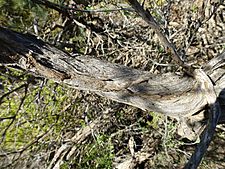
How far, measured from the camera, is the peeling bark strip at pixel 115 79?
182 cm

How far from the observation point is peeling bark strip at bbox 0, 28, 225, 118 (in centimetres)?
182

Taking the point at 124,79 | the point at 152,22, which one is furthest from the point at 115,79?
the point at 152,22

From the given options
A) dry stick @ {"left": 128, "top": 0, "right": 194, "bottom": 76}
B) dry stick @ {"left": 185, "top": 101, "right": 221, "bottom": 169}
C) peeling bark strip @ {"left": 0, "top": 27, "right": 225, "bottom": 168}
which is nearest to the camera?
dry stick @ {"left": 128, "top": 0, "right": 194, "bottom": 76}

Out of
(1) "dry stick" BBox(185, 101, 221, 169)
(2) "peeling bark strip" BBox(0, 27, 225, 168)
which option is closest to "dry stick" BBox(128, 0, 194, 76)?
(2) "peeling bark strip" BBox(0, 27, 225, 168)

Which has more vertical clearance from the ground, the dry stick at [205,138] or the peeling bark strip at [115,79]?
the peeling bark strip at [115,79]

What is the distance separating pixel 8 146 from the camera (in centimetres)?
347

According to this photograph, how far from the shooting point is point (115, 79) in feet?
6.07

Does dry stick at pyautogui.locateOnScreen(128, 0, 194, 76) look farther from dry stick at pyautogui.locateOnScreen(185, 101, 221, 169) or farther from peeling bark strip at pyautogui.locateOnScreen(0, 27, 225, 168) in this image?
dry stick at pyautogui.locateOnScreen(185, 101, 221, 169)

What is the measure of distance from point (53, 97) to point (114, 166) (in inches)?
28.5

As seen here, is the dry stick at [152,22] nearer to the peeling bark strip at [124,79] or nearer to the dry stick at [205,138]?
the peeling bark strip at [124,79]

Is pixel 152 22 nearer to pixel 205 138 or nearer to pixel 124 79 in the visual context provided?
pixel 124 79

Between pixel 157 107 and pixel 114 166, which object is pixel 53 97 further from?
pixel 157 107

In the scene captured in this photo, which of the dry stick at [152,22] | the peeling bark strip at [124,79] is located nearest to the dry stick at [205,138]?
the peeling bark strip at [124,79]

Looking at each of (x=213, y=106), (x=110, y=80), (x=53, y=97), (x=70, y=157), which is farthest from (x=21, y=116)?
(x=213, y=106)
